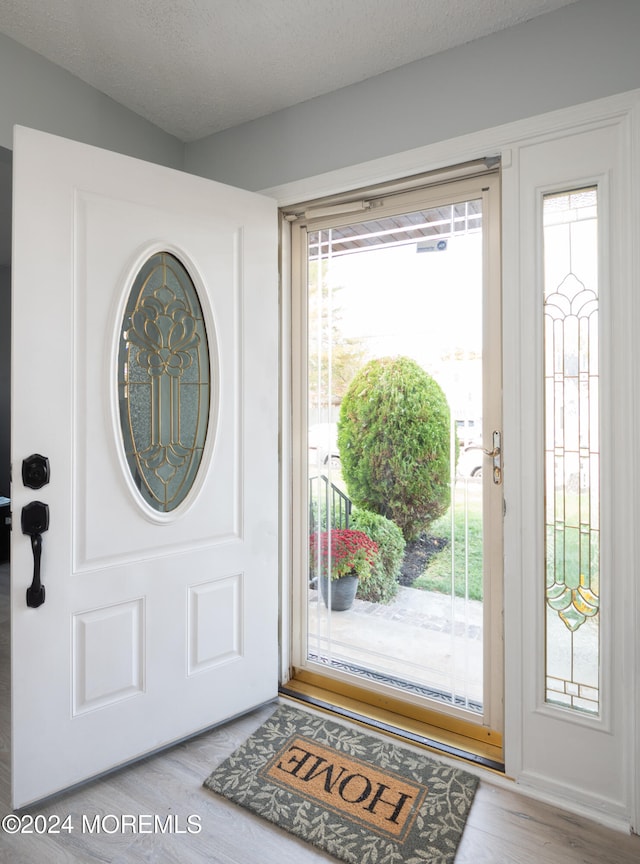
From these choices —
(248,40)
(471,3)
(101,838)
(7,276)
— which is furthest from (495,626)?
(7,276)

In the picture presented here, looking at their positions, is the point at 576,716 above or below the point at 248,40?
below

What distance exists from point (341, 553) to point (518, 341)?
4.04 feet

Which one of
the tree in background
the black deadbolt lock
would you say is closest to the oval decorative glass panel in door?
the black deadbolt lock

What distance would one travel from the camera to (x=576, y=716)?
5.97 ft

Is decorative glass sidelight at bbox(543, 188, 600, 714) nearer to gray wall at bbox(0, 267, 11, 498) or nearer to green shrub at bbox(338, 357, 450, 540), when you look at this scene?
green shrub at bbox(338, 357, 450, 540)

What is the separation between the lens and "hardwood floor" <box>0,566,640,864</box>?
5.25ft

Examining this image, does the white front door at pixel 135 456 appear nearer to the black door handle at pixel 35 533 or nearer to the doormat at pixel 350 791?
the black door handle at pixel 35 533

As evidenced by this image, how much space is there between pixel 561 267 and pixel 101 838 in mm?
Answer: 2330

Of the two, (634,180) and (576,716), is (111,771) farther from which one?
(634,180)

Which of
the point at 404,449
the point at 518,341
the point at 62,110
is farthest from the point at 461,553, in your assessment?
the point at 62,110

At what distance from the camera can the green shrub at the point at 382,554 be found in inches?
94.8

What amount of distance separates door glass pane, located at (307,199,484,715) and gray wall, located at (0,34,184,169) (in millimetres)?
900

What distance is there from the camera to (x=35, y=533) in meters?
1.75

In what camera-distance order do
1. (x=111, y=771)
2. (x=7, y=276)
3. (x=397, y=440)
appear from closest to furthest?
(x=111, y=771) < (x=397, y=440) < (x=7, y=276)
